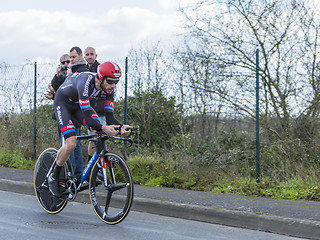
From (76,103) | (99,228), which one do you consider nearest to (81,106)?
(76,103)

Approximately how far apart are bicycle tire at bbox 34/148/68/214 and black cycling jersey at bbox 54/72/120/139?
629 millimetres

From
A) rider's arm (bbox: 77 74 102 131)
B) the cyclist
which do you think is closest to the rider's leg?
the cyclist

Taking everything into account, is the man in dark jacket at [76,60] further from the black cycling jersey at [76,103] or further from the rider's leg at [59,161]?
the rider's leg at [59,161]

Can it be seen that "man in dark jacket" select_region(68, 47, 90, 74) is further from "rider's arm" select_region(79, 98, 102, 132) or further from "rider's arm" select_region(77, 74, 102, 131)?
"rider's arm" select_region(79, 98, 102, 132)

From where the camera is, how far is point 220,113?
931 cm

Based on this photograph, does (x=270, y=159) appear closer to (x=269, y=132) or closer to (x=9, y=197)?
(x=269, y=132)

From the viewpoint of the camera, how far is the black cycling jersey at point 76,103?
5391mm

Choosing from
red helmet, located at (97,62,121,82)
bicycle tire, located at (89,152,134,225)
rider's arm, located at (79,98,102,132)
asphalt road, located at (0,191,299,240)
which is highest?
red helmet, located at (97,62,121,82)

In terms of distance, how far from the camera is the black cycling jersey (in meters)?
5.39

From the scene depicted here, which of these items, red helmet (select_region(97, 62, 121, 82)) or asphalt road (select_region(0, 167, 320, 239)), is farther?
asphalt road (select_region(0, 167, 320, 239))

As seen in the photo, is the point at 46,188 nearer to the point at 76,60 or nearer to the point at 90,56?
the point at 76,60

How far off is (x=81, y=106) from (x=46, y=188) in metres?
1.44

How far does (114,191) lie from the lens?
5594mm

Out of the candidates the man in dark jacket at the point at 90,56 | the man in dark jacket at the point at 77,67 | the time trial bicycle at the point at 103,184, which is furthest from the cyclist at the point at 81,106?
the man in dark jacket at the point at 90,56
